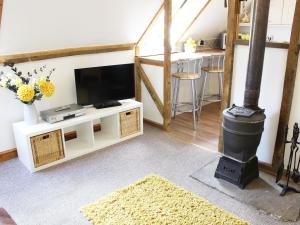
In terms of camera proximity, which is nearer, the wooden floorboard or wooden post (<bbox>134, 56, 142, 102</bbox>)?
the wooden floorboard

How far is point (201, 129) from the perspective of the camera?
4281 millimetres

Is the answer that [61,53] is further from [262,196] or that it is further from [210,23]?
[262,196]

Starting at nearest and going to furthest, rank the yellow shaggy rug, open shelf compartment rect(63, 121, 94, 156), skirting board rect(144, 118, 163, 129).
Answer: the yellow shaggy rug → open shelf compartment rect(63, 121, 94, 156) → skirting board rect(144, 118, 163, 129)

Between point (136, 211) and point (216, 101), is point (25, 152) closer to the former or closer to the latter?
point (136, 211)

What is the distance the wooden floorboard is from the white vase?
6.04 feet

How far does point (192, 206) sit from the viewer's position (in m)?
2.49

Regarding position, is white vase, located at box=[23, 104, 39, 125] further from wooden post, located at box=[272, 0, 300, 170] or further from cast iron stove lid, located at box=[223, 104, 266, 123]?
wooden post, located at box=[272, 0, 300, 170]

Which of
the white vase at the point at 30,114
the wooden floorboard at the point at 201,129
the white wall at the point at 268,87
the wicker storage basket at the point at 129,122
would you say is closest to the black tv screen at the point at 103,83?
the wicker storage basket at the point at 129,122

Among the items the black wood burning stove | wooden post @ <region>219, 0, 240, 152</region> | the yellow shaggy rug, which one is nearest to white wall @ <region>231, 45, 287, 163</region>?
wooden post @ <region>219, 0, 240, 152</region>

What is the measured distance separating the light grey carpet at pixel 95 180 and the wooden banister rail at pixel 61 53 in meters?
1.20

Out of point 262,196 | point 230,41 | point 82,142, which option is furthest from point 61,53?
point 262,196

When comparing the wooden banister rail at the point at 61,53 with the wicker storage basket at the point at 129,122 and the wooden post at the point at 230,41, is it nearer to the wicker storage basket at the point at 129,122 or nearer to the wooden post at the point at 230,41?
the wicker storage basket at the point at 129,122

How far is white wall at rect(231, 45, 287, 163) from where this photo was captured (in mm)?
2777

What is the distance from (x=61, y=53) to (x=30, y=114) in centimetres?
89
